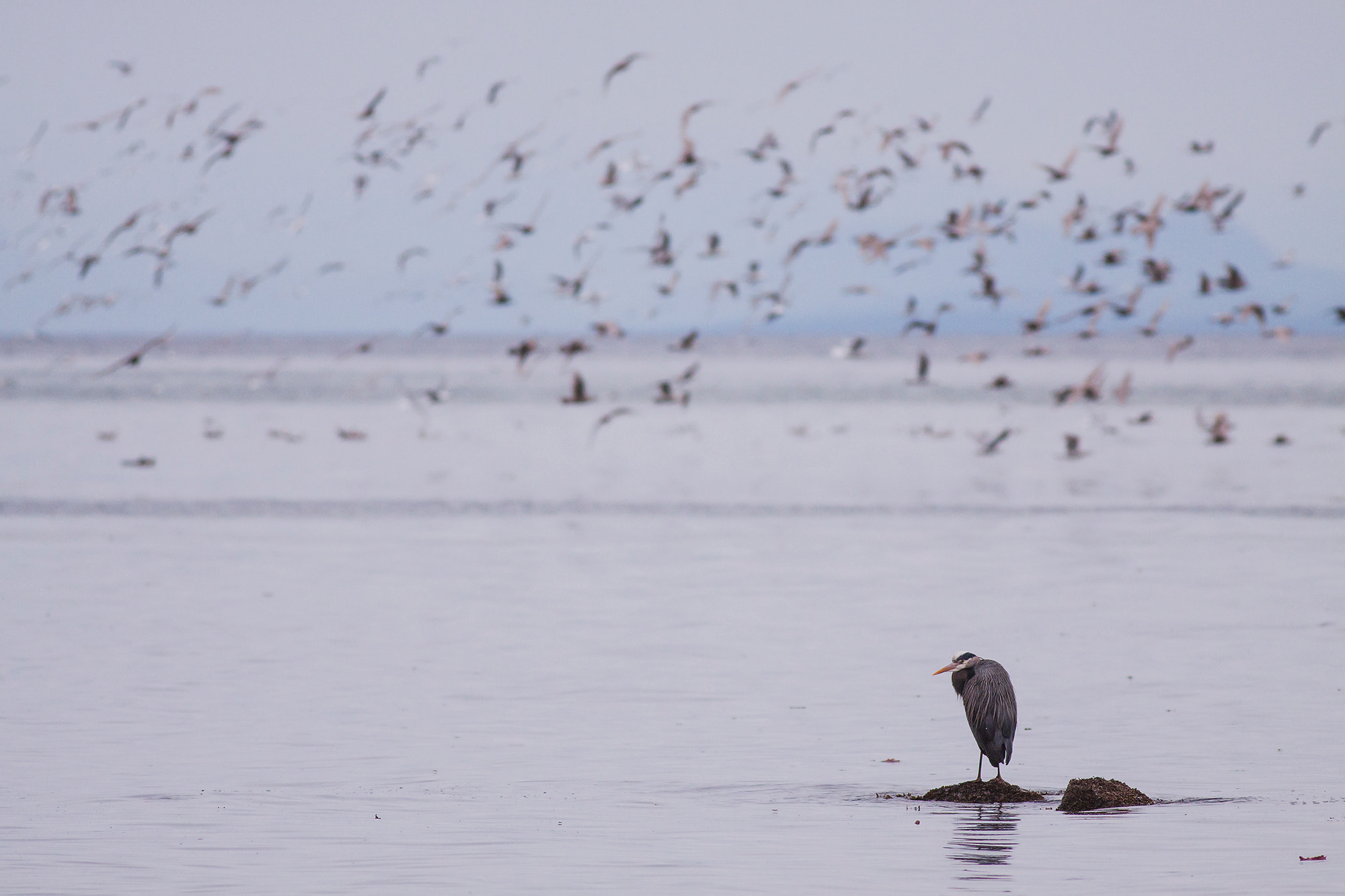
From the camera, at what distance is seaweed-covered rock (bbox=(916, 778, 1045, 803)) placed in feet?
40.8

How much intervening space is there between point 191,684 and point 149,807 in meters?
4.97

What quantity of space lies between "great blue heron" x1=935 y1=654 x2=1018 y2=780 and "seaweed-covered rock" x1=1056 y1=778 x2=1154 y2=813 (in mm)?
478

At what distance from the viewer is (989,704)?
1249 cm

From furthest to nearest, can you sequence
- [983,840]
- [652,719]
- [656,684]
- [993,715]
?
[656,684] → [652,719] → [993,715] → [983,840]

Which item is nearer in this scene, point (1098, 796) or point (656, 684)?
point (1098, 796)

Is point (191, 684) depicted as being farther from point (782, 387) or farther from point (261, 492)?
point (782, 387)

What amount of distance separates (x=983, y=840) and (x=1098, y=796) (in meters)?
1.04

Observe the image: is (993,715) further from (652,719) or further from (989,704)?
(652,719)

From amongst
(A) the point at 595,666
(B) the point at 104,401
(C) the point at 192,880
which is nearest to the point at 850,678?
(A) the point at 595,666

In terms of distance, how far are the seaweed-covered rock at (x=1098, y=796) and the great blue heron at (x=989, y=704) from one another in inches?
18.8

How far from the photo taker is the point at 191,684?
56.1ft

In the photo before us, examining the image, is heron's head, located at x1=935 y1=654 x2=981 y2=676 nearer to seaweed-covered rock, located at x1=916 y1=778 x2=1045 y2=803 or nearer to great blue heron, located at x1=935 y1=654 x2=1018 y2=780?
great blue heron, located at x1=935 y1=654 x2=1018 y2=780

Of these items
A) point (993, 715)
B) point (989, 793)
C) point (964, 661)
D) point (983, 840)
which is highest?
point (964, 661)

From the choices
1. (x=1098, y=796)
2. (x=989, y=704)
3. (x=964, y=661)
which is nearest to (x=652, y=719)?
(x=964, y=661)
